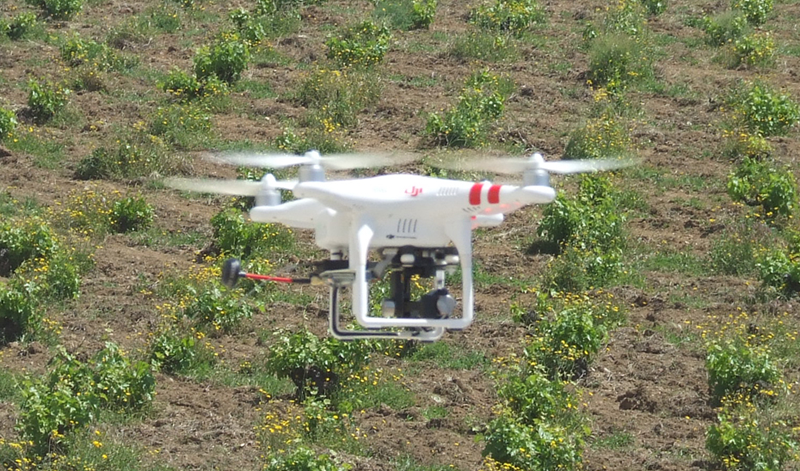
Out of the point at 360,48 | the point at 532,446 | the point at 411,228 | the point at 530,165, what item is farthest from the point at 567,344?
the point at 530,165

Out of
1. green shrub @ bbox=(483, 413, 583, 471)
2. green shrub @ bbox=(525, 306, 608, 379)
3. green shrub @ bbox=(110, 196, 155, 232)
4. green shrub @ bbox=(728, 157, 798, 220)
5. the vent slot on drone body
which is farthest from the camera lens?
green shrub @ bbox=(728, 157, 798, 220)

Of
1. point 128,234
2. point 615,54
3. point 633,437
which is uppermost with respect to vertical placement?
point 615,54

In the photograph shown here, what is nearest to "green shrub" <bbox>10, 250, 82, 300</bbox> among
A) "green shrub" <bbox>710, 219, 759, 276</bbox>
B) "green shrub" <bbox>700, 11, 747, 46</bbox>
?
"green shrub" <bbox>710, 219, 759, 276</bbox>

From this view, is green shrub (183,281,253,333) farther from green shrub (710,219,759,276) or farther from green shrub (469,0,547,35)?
green shrub (469,0,547,35)

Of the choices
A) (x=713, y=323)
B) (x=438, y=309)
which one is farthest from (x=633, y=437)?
(x=438, y=309)

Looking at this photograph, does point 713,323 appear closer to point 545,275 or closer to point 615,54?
point 545,275

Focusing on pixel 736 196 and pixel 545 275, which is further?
pixel 736 196

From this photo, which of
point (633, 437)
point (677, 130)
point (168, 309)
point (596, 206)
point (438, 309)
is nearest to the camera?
point (438, 309)

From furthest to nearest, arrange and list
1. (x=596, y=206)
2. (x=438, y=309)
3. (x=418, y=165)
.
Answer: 1. (x=418, y=165)
2. (x=596, y=206)
3. (x=438, y=309)
